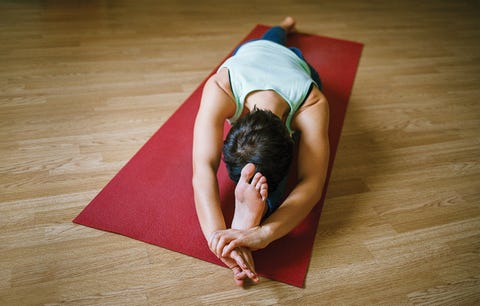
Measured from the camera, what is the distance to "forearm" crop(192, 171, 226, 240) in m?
1.00

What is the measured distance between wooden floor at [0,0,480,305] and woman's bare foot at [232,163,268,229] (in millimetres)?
186

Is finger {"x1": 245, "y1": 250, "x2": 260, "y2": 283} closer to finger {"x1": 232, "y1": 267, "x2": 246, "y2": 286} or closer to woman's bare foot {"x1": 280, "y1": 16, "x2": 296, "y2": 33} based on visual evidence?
finger {"x1": 232, "y1": 267, "x2": 246, "y2": 286}

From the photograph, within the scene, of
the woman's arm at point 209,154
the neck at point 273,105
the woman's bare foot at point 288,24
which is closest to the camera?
the woman's arm at point 209,154

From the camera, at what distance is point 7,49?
1.92 metres

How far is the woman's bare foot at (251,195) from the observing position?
930mm

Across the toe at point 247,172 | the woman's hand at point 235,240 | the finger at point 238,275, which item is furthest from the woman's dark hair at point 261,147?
the finger at point 238,275

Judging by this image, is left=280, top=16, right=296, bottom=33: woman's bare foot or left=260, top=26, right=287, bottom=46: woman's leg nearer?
left=260, top=26, right=287, bottom=46: woman's leg

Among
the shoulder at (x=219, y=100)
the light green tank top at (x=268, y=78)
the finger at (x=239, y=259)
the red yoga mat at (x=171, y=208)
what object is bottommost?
the red yoga mat at (x=171, y=208)

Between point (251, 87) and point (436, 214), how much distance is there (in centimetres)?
79

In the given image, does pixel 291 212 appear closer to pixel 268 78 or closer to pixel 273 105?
pixel 273 105

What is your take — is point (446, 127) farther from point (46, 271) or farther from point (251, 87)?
point (46, 271)

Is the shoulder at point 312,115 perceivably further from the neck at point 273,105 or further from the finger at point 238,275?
Result: the finger at point 238,275

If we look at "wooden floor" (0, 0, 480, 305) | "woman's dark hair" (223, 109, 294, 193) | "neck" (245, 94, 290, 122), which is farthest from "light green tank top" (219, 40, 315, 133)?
"wooden floor" (0, 0, 480, 305)

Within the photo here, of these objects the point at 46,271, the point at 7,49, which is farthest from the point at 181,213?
the point at 7,49
